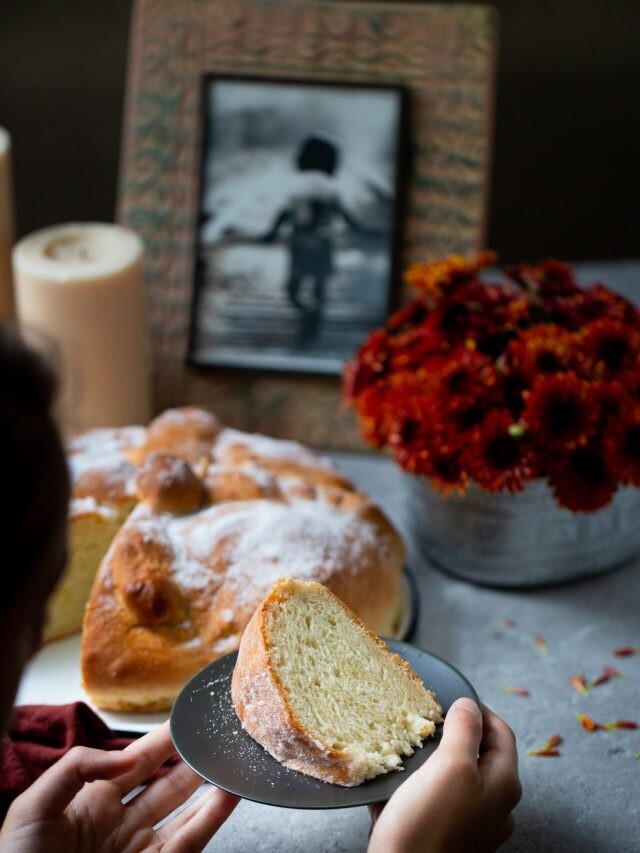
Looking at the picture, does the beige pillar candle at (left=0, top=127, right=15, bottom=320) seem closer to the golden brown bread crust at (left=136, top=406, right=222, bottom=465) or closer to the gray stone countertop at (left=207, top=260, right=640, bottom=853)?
the golden brown bread crust at (left=136, top=406, right=222, bottom=465)

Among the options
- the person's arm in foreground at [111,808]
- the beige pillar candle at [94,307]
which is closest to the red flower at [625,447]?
the person's arm in foreground at [111,808]

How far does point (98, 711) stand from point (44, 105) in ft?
5.56

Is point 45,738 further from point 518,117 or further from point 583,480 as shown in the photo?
point 518,117

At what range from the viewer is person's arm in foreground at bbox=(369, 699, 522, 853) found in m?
0.80

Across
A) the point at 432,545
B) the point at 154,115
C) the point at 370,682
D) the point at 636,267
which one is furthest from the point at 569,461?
the point at 636,267

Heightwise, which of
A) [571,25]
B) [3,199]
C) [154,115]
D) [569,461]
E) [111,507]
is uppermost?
[571,25]

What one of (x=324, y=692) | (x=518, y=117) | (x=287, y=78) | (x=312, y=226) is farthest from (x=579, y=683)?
(x=518, y=117)

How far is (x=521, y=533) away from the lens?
4.13ft

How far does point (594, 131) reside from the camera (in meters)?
2.46

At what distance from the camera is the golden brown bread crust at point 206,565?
1.09m

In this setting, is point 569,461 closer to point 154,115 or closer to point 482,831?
Result: point 482,831

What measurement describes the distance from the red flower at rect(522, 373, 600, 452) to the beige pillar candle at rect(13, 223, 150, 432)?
65 centimetres

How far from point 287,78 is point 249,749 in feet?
3.62

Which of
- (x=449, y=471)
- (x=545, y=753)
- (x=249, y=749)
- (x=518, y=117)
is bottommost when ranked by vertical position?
(x=545, y=753)
